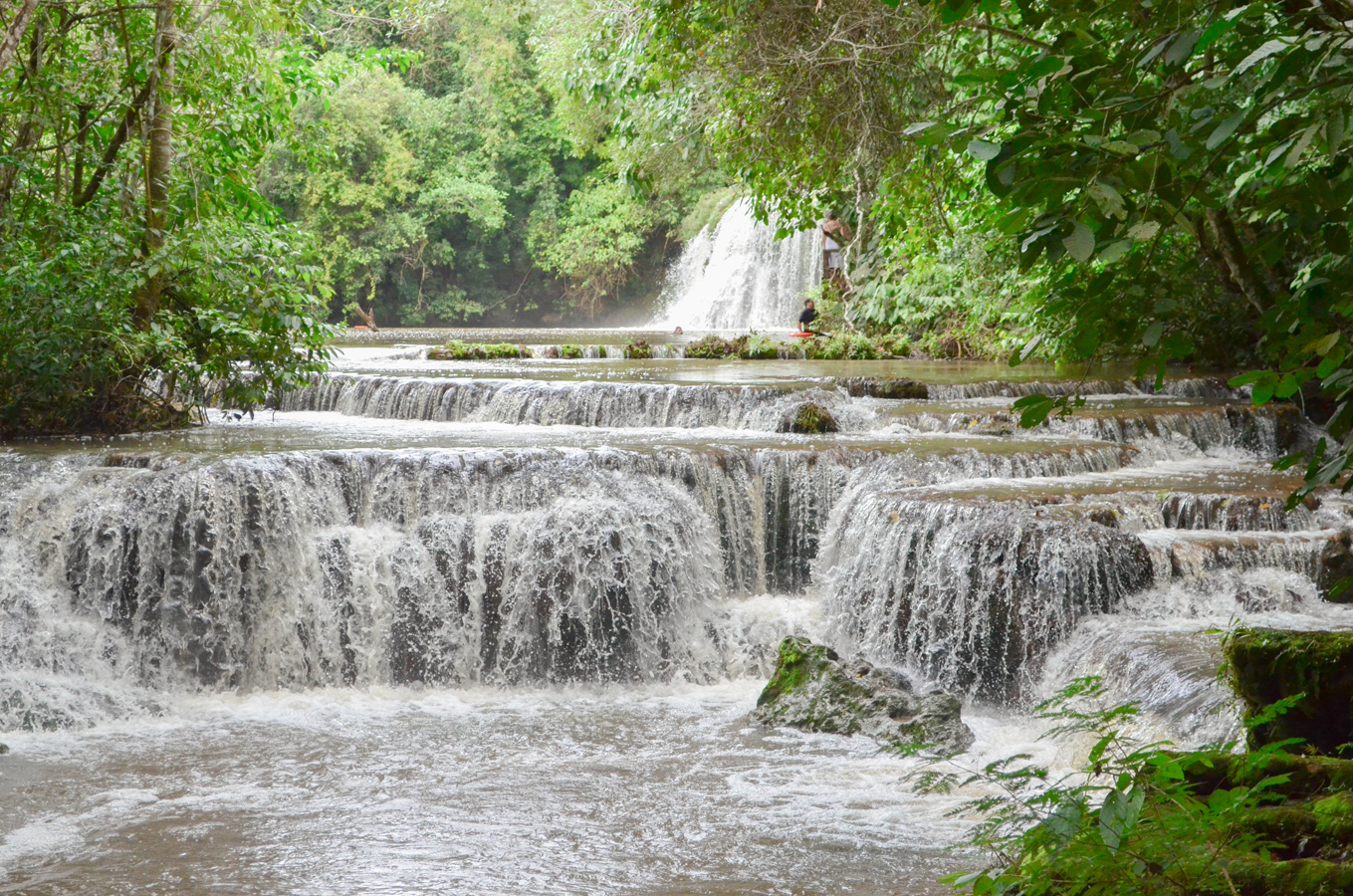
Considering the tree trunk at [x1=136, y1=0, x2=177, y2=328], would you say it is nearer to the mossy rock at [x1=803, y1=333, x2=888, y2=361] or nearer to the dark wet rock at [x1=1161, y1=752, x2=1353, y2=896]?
the dark wet rock at [x1=1161, y1=752, x2=1353, y2=896]

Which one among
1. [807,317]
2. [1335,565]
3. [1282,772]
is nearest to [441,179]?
[807,317]

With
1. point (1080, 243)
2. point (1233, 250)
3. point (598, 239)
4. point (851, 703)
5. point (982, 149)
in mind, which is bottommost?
point (851, 703)

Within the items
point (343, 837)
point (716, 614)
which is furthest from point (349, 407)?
point (343, 837)

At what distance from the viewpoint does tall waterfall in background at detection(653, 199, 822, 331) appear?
2464 centimetres

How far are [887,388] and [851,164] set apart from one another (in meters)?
4.38

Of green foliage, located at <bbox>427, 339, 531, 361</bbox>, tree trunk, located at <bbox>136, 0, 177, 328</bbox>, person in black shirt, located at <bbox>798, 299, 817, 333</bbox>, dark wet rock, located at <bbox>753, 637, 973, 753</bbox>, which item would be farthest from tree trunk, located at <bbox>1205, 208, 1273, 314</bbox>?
person in black shirt, located at <bbox>798, 299, 817, 333</bbox>

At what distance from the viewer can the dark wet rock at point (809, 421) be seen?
9.99 m

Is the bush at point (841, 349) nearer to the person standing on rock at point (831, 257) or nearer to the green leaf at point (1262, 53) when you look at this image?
the person standing on rock at point (831, 257)

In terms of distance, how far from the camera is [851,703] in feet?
19.9

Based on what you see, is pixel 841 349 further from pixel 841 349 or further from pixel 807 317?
pixel 807 317

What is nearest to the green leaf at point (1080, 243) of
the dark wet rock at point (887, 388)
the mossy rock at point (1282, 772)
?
the mossy rock at point (1282, 772)

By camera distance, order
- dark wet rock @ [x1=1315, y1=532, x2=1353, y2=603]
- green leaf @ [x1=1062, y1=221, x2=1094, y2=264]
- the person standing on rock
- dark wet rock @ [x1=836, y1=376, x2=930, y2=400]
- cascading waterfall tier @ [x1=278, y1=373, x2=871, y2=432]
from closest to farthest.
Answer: green leaf @ [x1=1062, y1=221, x2=1094, y2=264], dark wet rock @ [x1=1315, y1=532, x2=1353, y2=603], cascading waterfall tier @ [x1=278, y1=373, x2=871, y2=432], dark wet rock @ [x1=836, y1=376, x2=930, y2=400], the person standing on rock

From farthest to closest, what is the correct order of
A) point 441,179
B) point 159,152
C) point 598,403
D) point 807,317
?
1. point 441,179
2. point 807,317
3. point 598,403
4. point 159,152

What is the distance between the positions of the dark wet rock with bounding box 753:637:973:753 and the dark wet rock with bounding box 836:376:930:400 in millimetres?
5424
